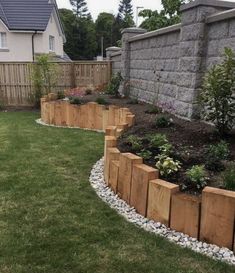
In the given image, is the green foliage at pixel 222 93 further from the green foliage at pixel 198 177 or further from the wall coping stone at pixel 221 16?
the green foliage at pixel 198 177

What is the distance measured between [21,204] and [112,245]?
1328mm

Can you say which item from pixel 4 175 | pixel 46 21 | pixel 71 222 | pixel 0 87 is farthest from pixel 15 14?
pixel 71 222

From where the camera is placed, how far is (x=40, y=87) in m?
12.9

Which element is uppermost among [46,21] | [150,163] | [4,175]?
[46,21]

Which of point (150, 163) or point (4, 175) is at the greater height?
point (150, 163)

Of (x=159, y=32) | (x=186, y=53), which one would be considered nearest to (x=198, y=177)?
(x=186, y=53)

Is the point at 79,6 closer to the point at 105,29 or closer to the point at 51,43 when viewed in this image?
the point at 105,29

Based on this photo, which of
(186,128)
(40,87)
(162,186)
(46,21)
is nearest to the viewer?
(162,186)

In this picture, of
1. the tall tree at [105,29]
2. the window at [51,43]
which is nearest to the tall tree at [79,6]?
the tall tree at [105,29]

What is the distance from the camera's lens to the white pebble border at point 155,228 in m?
Result: 2.98

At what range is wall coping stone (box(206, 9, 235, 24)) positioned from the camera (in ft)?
16.0

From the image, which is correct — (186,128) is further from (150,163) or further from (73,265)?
(73,265)

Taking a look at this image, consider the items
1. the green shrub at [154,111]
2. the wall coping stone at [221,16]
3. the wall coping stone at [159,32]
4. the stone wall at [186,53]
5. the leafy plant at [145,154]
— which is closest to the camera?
the leafy plant at [145,154]

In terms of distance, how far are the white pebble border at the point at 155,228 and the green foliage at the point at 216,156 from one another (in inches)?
32.2
